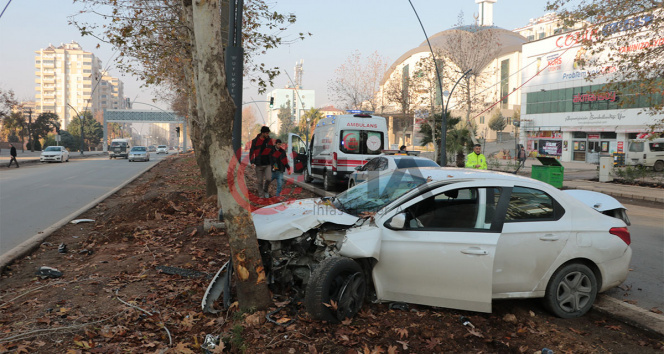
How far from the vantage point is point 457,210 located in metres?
4.60

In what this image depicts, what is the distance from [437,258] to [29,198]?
13.6 m

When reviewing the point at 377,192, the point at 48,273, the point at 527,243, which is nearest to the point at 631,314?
the point at 527,243

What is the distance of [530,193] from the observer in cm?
464

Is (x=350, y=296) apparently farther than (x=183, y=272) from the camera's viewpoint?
No

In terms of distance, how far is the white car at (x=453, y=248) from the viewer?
165 inches

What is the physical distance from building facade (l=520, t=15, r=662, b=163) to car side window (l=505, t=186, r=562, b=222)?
38783 millimetres

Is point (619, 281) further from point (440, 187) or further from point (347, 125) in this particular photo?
point (347, 125)

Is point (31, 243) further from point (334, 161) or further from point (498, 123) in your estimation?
point (498, 123)

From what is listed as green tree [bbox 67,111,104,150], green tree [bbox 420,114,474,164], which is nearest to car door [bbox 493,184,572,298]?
green tree [bbox 420,114,474,164]

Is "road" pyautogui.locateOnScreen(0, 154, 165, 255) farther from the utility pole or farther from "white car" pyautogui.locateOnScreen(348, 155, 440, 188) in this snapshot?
"white car" pyautogui.locateOnScreen(348, 155, 440, 188)

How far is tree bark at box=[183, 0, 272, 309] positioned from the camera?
4250 mm

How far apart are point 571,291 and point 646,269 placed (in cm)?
282

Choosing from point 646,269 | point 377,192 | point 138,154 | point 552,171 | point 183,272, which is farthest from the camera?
point 138,154

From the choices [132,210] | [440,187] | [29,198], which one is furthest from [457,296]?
[29,198]
